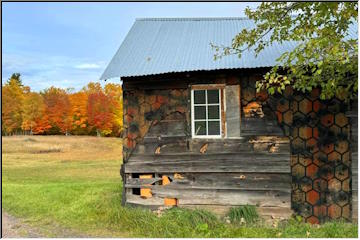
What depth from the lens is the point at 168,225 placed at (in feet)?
25.5

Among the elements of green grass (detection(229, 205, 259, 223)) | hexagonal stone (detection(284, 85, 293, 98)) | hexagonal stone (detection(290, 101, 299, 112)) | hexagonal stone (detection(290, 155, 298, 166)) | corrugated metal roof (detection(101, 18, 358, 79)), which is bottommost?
green grass (detection(229, 205, 259, 223))

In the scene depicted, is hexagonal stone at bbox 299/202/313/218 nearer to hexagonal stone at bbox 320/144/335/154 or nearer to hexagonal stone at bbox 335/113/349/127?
hexagonal stone at bbox 320/144/335/154

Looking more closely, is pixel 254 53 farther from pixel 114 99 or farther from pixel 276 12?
pixel 114 99

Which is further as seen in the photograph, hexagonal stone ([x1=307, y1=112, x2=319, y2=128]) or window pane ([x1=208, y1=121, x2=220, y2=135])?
window pane ([x1=208, y1=121, x2=220, y2=135])

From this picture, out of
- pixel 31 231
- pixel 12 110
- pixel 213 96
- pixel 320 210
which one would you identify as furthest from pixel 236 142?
pixel 12 110

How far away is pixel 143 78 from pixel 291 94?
3.21 meters

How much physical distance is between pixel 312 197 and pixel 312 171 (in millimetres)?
564

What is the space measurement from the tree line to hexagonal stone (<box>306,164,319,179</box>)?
1215 cm

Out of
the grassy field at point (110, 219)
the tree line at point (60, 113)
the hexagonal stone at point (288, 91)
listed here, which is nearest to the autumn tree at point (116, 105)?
the tree line at point (60, 113)

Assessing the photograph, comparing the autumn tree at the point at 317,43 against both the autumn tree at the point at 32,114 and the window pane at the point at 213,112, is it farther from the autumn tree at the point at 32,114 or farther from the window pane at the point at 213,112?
the autumn tree at the point at 32,114

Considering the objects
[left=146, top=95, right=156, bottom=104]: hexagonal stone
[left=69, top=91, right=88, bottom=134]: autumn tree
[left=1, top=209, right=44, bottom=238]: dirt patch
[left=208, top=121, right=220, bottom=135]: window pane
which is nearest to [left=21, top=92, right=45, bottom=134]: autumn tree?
[left=69, top=91, right=88, bottom=134]: autumn tree

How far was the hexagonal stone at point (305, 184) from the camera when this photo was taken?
8.24 metres

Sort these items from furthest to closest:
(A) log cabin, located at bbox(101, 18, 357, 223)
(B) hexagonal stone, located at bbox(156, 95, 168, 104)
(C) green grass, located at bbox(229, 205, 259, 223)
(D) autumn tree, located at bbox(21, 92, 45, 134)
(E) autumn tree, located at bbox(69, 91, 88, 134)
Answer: (E) autumn tree, located at bbox(69, 91, 88, 134), (D) autumn tree, located at bbox(21, 92, 45, 134), (B) hexagonal stone, located at bbox(156, 95, 168, 104), (A) log cabin, located at bbox(101, 18, 357, 223), (C) green grass, located at bbox(229, 205, 259, 223)

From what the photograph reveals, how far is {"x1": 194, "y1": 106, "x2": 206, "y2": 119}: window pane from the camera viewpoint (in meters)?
8.33
